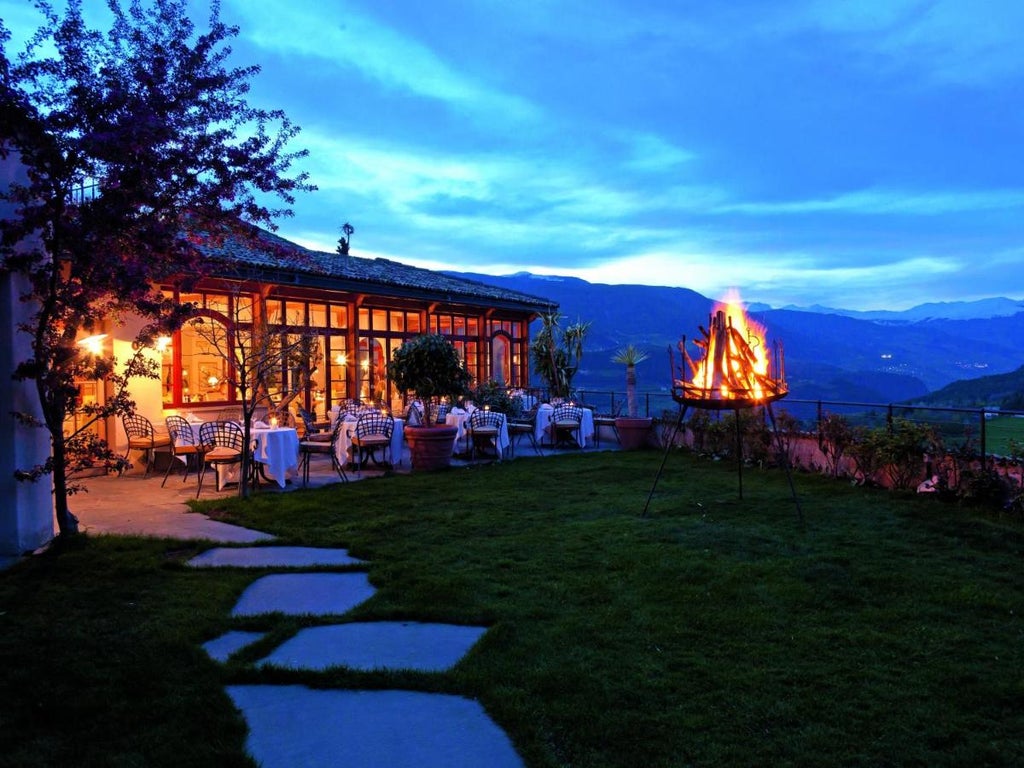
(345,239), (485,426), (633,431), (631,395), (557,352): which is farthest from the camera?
(345,239)

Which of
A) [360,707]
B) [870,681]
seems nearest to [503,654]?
[360,707]

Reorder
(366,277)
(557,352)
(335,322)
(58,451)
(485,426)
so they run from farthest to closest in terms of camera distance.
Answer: (557,352) → (335,322) → (366,277) → (485,426) → (58,451)

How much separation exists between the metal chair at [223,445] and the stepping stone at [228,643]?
4.75 meters

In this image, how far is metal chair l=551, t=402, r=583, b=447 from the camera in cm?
1209

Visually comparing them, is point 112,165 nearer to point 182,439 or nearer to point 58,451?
point 58,451

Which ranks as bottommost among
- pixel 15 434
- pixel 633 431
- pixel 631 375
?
pixel 633 431

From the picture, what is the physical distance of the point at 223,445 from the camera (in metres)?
8.17

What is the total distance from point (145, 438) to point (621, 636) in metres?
8.49

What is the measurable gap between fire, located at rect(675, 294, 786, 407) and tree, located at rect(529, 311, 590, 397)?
33.2 feet

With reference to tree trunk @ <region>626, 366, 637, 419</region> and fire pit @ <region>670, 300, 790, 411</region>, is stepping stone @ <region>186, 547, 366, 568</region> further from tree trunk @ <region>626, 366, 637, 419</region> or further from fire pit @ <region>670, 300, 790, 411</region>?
tree trunk @ <region>626, 366, 637, 419</region>

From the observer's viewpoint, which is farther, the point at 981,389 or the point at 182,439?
the point at 981,389

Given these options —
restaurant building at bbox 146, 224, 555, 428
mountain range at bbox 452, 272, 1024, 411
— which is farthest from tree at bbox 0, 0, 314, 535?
mountain range at bbox 452, 272, 1024, 411

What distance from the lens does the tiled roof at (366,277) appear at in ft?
37.2

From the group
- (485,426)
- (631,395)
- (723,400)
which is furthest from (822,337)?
(723,400)
